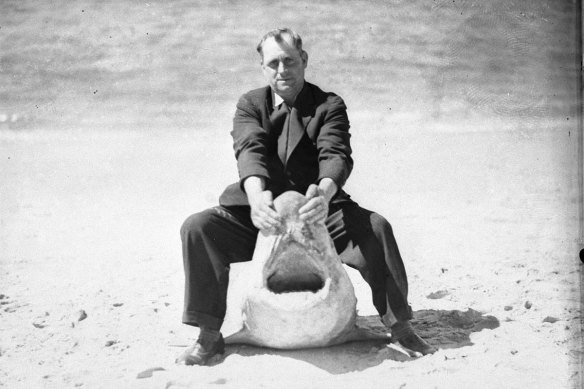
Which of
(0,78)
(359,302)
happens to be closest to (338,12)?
(359,302)

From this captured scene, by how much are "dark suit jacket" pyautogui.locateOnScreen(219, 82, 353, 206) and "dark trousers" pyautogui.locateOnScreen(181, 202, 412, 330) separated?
16 cm

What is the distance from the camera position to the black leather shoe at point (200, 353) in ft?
10.3

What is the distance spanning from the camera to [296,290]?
3.14m

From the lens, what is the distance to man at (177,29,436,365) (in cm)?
318

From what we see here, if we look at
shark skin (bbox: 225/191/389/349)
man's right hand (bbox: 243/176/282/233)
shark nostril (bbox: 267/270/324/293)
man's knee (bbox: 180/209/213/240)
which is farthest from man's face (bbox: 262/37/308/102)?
shark nostril (bbox: 267/270/324/293)

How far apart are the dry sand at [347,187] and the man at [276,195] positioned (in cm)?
23

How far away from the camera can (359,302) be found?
4.15 metres

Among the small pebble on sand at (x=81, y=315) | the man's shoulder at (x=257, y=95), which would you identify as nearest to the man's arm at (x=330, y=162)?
the man's shoulder at (x=257, y=95)

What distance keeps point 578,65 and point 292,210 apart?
2.00 m

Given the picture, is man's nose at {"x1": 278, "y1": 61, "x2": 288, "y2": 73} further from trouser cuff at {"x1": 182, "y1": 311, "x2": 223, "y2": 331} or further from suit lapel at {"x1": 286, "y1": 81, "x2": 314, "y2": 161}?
trouser cuff at {"x1": 182, "y1": 311, "x2": 223, "y2": 331}

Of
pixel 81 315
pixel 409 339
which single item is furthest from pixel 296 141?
pixel 81 315

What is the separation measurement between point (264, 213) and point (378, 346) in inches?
34.3

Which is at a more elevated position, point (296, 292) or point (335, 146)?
point (335, 146)

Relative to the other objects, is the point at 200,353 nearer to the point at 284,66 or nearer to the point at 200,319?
the point at 200,319
